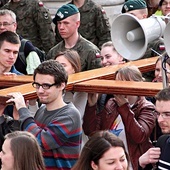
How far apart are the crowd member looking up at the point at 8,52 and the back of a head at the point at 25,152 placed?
2284 mm

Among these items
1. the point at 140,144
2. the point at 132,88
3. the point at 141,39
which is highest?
the point at 141,39

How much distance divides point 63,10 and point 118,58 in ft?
4.05

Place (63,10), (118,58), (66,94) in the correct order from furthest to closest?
(63,10) < (118,58) < (66,94)

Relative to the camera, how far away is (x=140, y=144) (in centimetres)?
→ 676

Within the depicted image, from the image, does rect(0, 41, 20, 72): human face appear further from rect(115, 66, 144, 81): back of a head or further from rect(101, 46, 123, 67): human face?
rect(115, 66, 144, 81): back of a head

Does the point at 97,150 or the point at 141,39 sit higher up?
the point at 141,39

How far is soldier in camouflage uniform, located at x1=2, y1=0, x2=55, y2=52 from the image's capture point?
11133mm

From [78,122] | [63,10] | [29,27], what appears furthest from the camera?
[29,27]

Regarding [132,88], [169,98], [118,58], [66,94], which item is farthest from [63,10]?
[169,98]

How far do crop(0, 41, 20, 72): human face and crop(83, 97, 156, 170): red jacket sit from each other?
42.4 inches

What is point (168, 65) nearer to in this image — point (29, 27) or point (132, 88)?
point (132, 88)

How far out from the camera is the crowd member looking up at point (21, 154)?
5.58 m

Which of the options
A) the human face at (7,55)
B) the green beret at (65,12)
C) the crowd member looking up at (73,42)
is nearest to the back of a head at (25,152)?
the human face at (7,55)

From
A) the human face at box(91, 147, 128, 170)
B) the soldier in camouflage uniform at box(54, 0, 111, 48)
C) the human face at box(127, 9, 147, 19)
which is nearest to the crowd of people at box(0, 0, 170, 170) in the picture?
the human face at box(91, 147, 128, 170)
